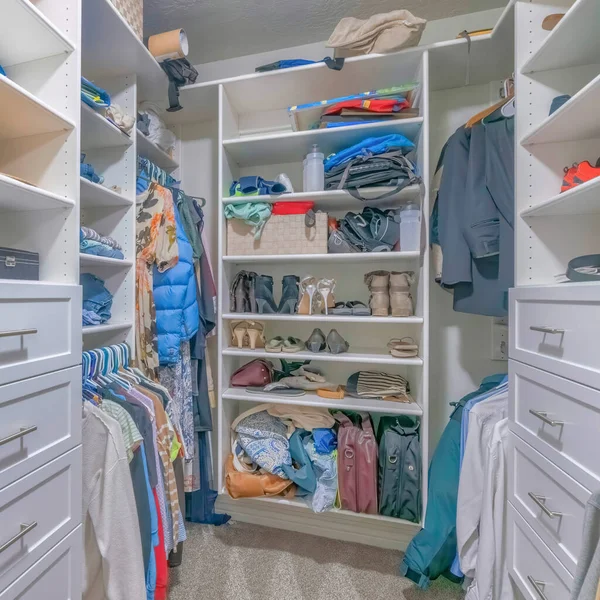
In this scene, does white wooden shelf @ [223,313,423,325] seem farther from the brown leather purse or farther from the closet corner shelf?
the closet corner shelf

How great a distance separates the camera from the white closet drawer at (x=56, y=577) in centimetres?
80

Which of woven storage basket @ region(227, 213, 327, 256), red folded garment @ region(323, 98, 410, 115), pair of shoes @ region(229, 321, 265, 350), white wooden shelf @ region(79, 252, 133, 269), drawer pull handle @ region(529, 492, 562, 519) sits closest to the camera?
drawer pull handle @ region(529, 492, 562, 519)

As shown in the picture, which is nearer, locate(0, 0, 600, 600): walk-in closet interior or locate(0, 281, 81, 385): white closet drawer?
locate(0, 281, 81, 385): white closet drawer

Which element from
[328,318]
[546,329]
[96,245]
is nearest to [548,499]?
[546,329]

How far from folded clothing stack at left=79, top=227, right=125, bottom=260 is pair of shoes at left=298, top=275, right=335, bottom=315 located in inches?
33.2

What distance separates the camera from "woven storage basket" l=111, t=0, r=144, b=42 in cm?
130

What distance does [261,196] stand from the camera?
159 centimetres

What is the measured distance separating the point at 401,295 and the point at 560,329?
68 centimetres

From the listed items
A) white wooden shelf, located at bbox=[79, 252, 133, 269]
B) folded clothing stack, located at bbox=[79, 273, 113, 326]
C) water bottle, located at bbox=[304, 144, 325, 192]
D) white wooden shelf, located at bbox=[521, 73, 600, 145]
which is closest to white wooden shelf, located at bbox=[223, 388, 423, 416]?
folded clothing stack, located at bbox=[79, 273, 113, 326]

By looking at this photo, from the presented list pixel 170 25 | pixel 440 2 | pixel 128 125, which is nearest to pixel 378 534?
pixel 128 125

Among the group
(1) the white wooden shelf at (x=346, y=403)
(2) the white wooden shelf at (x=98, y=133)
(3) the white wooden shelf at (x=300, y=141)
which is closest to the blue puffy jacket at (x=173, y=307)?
(1) the white wooden shelf at (x=346, y=403)

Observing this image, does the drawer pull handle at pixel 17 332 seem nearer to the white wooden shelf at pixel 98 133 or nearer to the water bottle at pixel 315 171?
the white wooden shelf at pixel 98 133

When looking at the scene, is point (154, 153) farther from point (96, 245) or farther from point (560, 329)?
point (560, 329)

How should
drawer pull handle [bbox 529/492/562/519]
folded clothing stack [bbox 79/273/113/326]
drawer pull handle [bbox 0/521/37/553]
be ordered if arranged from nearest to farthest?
drawer pull handle [bbox 0/521/37/553] → drawer pull handle [bbox 529/492/562/519] → folded clothing stack [bbox 79/273/113/326]
